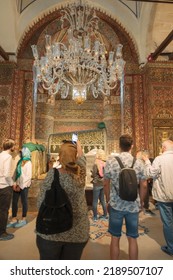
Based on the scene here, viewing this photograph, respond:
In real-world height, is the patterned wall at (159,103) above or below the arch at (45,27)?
below

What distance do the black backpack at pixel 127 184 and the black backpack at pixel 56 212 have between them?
0.71 metres

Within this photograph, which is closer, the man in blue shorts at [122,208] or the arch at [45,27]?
the man in blue shorts at [122,208]

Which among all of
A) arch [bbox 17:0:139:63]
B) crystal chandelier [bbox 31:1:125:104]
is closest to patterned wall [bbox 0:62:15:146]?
arch [bbox 17:0:139:63]

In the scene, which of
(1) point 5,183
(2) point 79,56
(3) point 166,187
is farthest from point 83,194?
(2) point 79,56

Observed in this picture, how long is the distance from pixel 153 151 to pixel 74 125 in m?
5.64

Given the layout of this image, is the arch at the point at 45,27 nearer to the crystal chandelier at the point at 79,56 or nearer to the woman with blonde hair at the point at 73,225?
the crystal chandelier at the point at 79,56

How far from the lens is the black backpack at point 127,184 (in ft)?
5.59

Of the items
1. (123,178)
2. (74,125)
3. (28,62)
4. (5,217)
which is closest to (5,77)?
(28,62)

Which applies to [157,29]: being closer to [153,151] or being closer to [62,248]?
[153,151]

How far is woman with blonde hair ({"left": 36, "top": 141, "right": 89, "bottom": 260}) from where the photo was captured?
1207 millimetres

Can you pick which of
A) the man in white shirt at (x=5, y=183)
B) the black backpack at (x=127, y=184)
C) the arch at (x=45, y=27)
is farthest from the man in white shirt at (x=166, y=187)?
the arch at (x=45, y=27)

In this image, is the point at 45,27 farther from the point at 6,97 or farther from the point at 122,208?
the point at 122,208

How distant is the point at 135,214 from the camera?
5.94 ft

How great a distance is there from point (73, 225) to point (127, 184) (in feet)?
2.23
